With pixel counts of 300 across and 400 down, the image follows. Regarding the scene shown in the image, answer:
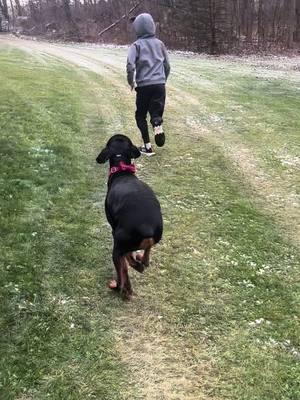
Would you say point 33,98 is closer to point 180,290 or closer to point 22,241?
point 22,241

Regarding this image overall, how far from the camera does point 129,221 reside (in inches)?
181

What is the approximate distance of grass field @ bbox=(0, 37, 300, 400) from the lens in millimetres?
4125

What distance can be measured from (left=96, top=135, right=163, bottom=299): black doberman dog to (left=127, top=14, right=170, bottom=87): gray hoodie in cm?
384

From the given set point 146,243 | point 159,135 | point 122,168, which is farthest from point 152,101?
point 146,243

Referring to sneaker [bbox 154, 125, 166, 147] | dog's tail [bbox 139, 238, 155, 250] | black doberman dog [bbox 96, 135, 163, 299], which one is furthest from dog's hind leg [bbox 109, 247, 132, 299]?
sneaker [bbox 154, 125, 166, 147]

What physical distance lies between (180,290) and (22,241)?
2.05 metres

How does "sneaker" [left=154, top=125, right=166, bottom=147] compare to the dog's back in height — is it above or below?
below

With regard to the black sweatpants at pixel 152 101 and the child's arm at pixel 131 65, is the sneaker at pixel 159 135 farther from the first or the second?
the child's arm at pixel 131 65

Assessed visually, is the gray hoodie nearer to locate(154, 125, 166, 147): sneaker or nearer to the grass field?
locate(154, 125, 166, 147): sneaker

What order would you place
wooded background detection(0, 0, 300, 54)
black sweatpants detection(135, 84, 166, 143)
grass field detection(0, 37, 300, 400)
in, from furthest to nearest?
wooded background detection(0, 0, 300, 54)
black sweatpants detection(135, 84, 166, 143)
grass field detection(0, 37, 300, 400)

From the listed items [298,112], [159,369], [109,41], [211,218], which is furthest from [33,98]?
[109,41]

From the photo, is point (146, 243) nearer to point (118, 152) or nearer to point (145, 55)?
point (118, 152)

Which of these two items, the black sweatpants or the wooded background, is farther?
the wooded background

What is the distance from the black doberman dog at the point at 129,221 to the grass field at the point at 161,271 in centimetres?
39
